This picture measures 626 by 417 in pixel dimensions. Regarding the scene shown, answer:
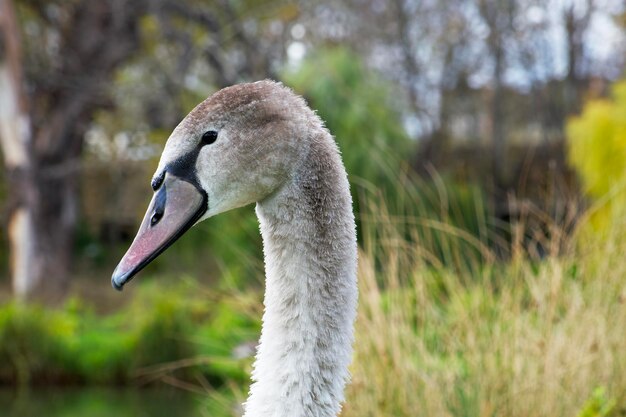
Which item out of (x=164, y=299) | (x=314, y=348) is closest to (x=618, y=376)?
(x=314, y=348)

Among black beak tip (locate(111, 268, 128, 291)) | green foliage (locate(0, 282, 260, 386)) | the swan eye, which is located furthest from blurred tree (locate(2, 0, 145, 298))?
black beak tip (locate(111, 268, 128, 291))

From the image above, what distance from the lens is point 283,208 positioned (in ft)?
6.25

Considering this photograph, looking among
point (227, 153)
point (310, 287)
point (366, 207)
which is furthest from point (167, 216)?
point (366, 207)

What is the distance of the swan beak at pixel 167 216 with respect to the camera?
1791 mm

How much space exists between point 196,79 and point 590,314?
14.9m

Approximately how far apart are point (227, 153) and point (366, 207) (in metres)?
5.50

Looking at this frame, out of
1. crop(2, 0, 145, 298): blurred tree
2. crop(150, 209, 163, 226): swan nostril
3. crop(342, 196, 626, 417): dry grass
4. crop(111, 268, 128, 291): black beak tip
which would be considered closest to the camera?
crop(111, 268, 128, 291): black beak tip

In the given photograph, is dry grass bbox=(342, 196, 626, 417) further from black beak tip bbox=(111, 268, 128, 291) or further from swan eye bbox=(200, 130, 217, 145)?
black beak tip bbox=(111, 268, 128, 291)

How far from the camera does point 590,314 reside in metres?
3.80

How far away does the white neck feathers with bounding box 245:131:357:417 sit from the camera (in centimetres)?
186

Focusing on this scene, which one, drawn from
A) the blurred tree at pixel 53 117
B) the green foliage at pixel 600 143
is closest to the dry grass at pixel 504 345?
the green foliage at pixel 600 143

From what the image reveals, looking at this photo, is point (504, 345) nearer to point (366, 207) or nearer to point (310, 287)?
point (310, 287)

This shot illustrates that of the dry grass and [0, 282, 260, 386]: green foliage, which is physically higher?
the dry grass

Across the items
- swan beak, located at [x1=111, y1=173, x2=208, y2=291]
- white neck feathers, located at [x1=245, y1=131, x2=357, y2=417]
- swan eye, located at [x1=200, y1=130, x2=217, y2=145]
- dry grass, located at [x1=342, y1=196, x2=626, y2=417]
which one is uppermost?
swan eye, located at [x1=200, y1=130, x2=217, y2=145]
